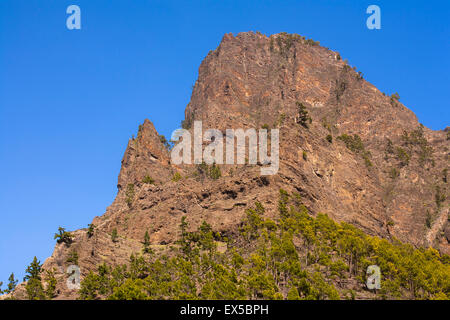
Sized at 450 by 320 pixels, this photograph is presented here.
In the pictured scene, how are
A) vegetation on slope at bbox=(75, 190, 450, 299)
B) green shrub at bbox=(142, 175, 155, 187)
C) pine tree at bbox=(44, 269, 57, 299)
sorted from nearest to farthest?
vegetation on slope at bbox=(75, 190, 450, 299)
pine tree at bbox=(44, 269, 57, 299)
green shrub at bbox=(142, 175, 155, 187)

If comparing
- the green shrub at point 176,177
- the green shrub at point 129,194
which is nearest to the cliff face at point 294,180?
the green shrub at point 129,194

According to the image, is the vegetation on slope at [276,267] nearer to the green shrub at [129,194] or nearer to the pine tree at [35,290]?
the pine tree at [35,290]

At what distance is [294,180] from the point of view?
123375 millimetres

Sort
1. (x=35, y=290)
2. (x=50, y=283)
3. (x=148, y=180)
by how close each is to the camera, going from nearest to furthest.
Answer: (x=35, y=290) < (x=50, y=283) < (x=148, y=180)

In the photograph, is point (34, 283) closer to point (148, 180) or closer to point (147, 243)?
point (147, 243)

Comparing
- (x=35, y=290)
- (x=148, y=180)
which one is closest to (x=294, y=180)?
(x=148, y=180)

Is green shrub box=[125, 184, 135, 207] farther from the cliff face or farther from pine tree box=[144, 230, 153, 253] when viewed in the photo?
pine tree box=[144, 230, 153, 253]

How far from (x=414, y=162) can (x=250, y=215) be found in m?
76.8

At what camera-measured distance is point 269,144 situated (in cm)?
13712

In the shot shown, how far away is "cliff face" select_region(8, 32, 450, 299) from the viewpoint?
4749 inches

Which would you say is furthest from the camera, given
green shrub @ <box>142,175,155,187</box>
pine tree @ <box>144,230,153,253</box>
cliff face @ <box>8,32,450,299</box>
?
green shrub @ <box>142,175,155,187</box>

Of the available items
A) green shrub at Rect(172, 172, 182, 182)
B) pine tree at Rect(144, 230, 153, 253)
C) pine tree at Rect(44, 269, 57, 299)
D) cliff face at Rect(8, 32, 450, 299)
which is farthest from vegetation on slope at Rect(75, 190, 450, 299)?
green shrub at Rect(172, 172, 182, 182)
